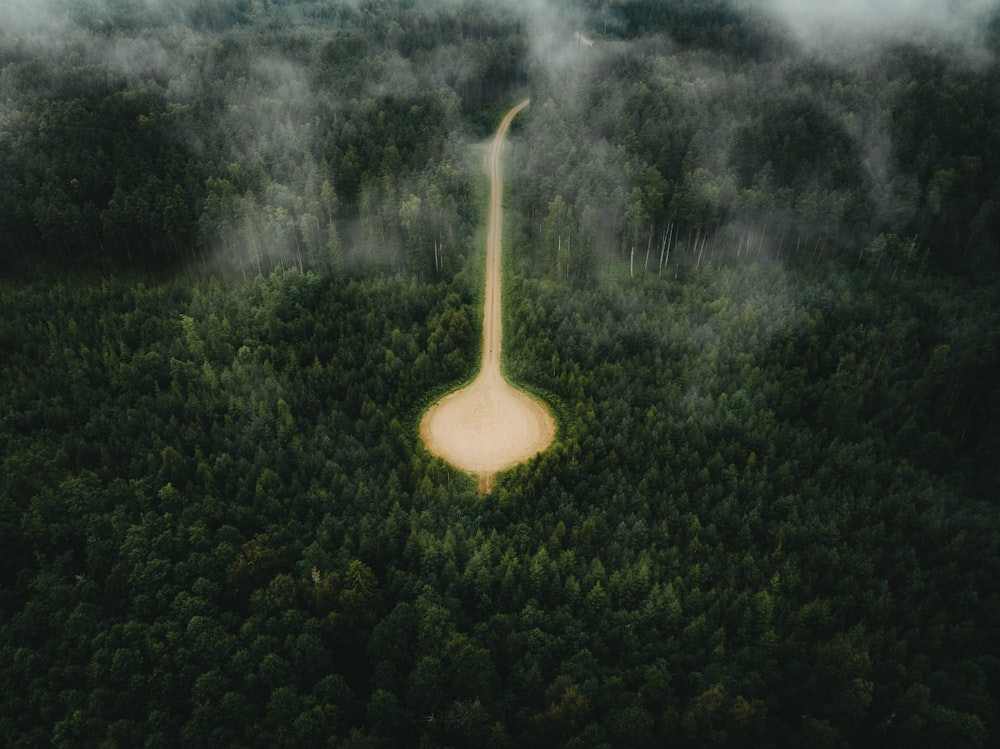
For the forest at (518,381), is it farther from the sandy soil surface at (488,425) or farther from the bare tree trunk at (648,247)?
the sandy soil surface at (488,425)

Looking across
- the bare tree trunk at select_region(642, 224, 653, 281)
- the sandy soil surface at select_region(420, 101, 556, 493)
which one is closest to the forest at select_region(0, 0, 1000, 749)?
the bare tree trunk at select_region(642, 224, 653, 281)

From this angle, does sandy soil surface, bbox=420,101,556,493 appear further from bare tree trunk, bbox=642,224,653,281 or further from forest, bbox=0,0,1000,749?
bare tree trunk, bbox=642,224,653,281

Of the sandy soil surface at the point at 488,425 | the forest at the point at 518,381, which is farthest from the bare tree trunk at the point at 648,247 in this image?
the sandy soil surface at the point at 488,425

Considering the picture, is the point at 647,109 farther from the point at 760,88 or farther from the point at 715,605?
the point at 715,605

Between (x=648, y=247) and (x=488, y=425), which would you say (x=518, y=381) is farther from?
(x=648, y=247)

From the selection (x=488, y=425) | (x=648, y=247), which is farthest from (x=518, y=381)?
(x=648, y=247)

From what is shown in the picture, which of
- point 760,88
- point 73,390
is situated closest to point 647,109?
point 760,88
